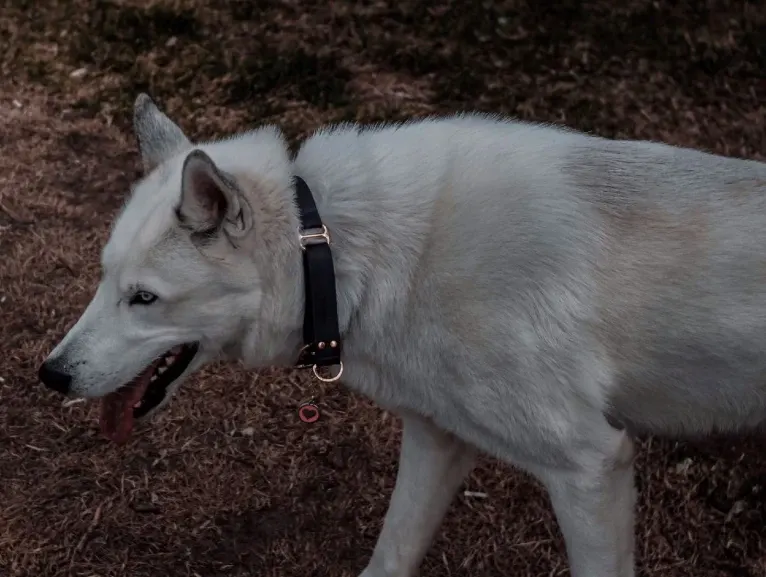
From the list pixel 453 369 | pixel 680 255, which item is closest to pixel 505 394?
pixel 453 369

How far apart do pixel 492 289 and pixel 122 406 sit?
1075 millimetres

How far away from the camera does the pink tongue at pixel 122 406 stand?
2.62 meters

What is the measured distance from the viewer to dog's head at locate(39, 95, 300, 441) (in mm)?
2396

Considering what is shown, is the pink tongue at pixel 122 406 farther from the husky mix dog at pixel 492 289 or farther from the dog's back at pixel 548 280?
the dog's back at pixel 548 280

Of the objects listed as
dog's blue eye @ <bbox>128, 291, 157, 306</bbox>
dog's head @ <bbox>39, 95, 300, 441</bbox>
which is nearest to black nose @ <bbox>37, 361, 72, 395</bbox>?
dog's head @ <bbox>39, 95, 300, 441</bbox>

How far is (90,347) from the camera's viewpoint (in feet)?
8.20

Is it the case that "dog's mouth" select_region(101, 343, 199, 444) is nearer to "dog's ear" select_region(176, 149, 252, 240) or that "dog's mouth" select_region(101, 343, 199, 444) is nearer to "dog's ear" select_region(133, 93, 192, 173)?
"dog's ear" select_region(176, 149, 252, 240)

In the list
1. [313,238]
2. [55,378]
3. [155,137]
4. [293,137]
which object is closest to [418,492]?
[313,238]

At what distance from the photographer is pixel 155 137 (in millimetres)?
2746

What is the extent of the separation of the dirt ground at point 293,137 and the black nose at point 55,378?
990 millimetres

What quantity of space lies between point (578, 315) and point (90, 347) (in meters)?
1.24

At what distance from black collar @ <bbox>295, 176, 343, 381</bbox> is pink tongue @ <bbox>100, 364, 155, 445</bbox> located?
45 centimetres

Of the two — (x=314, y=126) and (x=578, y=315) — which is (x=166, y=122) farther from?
(x=314, y=126)

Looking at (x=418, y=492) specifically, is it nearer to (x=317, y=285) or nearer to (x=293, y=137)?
(x=317, y=285)
